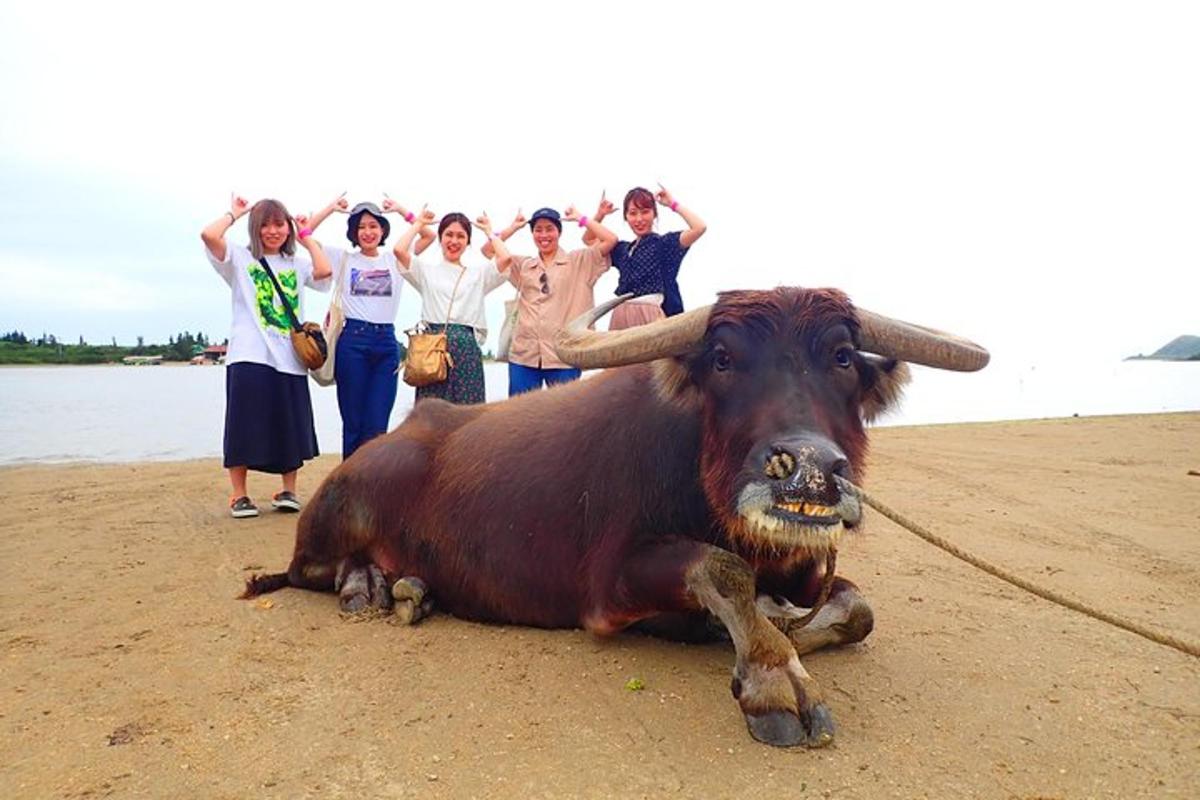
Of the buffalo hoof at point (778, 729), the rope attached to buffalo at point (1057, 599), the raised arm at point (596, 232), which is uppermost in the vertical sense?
the raised arm at point (596, 232)

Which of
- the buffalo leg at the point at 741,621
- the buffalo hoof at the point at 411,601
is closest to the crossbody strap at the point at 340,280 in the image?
the buffalo hoof at the point at 411,601

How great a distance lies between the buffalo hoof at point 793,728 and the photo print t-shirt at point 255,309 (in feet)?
14.3

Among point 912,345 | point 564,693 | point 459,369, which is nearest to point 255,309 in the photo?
point 459,369

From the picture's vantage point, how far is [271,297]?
17.5 feet

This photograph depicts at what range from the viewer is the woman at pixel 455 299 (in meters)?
5.50

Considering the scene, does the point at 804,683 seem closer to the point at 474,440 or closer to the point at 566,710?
the point at 566,710

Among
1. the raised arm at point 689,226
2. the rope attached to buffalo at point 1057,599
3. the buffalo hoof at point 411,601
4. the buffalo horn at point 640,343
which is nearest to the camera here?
the rope attached to buffalo at point 1057,599

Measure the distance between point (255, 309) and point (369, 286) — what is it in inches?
31.8

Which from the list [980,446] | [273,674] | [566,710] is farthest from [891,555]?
[980,446]

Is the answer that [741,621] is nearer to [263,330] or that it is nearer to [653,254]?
[653,254]

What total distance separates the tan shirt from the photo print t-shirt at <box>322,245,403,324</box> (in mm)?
962

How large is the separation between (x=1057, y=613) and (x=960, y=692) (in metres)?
1.25

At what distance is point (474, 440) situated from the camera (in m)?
3.78

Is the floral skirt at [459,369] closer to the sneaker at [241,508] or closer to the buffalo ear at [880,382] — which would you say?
the sneaker at [241,508]
